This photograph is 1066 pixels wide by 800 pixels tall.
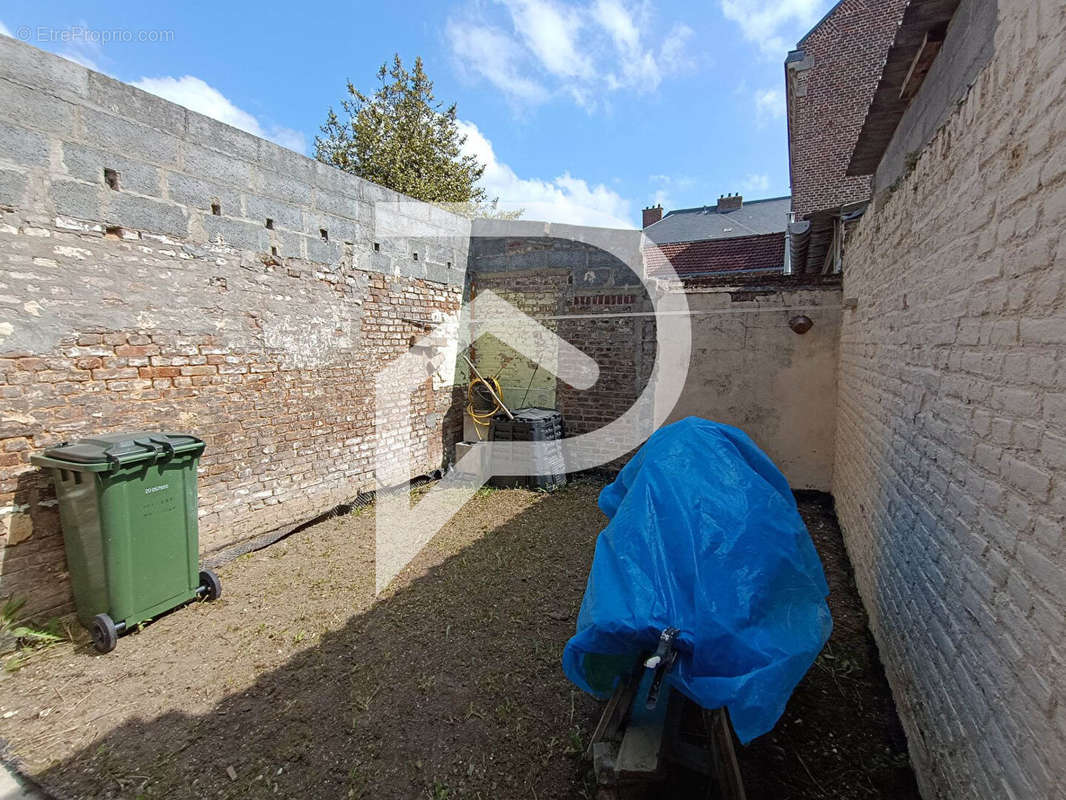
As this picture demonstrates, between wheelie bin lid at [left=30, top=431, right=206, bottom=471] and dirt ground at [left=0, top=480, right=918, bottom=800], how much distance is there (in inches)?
45.1

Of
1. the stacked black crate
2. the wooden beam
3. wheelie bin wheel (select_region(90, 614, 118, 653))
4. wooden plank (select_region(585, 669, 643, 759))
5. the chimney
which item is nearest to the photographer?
wooden plank (select_region(585, 669, 643, 759))

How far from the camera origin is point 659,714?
5.83ft

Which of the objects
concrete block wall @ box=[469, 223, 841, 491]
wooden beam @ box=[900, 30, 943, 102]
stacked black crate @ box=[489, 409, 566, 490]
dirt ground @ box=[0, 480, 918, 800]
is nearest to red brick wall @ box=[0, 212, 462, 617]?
dirt ground @ box=[0, 480, 918, 800]

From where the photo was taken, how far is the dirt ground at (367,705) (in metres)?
2.08

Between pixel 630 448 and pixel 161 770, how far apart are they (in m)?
5.13

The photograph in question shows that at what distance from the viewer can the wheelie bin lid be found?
2754 millimetres

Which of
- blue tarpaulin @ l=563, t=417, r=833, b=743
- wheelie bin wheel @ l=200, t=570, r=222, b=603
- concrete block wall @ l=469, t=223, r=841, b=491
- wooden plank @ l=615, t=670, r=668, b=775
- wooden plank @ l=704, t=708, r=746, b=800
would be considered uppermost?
concrete block wall @ l=469, t=223, r=841, b=491

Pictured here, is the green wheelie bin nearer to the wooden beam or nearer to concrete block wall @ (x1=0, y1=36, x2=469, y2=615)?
concrete block wall @ (x1=0, y1=36, x2=469, y2=615)

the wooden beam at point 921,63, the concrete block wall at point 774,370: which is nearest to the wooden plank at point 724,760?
the wooden beam at point 921,63

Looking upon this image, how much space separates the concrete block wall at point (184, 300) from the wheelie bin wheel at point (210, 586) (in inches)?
19.7

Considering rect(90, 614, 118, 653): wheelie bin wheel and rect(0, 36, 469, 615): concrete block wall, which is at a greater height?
rect(0, 36, 469, 615): concrete block wall

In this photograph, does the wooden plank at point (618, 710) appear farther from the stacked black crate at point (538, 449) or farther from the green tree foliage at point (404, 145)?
the green tree foliage at point (404, 145)

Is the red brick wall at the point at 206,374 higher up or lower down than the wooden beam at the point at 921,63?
lower down

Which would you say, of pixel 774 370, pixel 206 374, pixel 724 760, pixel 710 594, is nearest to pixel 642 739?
pixel 724 760
